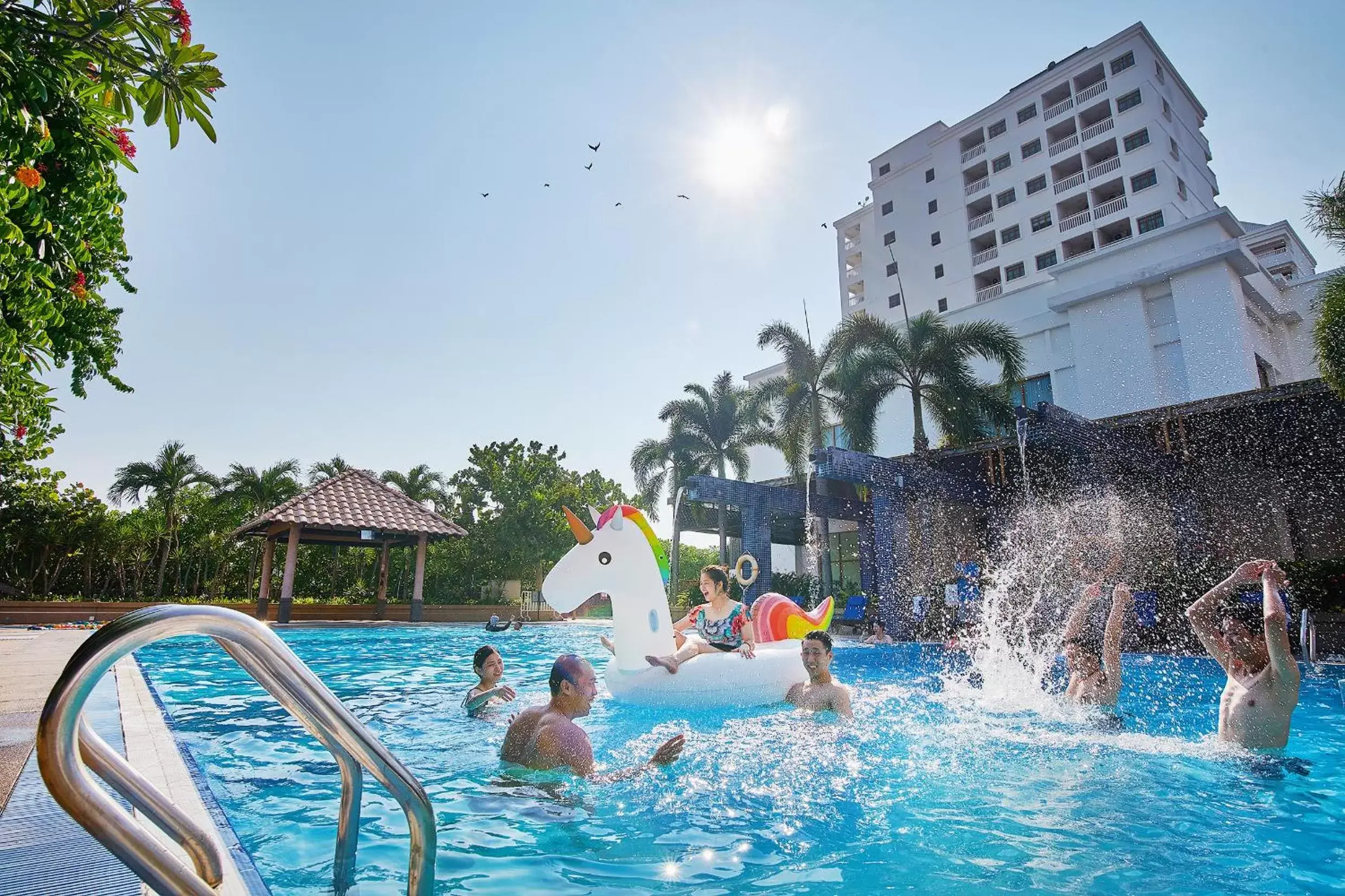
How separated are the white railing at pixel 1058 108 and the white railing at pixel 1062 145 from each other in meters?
1.33

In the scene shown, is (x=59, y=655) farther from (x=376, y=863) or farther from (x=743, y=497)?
(x=743, y=497)

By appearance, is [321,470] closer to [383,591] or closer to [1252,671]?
[383,591]

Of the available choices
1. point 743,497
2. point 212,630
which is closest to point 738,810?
point 212,630

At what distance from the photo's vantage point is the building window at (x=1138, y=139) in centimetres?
3339

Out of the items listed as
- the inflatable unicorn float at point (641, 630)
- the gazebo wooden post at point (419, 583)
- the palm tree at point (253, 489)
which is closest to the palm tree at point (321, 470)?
the palm tree at point (253, 489)

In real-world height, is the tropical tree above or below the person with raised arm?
above

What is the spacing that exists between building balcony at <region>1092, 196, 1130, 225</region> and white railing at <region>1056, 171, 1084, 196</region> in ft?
6.17

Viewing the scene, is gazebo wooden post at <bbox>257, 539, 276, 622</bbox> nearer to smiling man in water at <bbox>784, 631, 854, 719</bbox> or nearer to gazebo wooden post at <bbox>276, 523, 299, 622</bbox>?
gazebo wooden post at <bbox>276, 523, 299, 622</bbox>

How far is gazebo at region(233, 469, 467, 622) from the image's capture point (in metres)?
19.1

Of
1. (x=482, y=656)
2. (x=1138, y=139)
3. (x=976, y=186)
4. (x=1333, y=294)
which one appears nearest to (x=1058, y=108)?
(x=1138, y=139)

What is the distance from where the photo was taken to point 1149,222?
32.9 meters

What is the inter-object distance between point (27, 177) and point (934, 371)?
72.2 ft

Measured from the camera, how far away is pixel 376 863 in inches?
131

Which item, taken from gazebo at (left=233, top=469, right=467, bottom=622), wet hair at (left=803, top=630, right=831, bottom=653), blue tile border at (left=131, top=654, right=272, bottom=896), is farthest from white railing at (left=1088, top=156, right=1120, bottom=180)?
blue tile border at (left=131, top=654, right=272, bottom=896)
